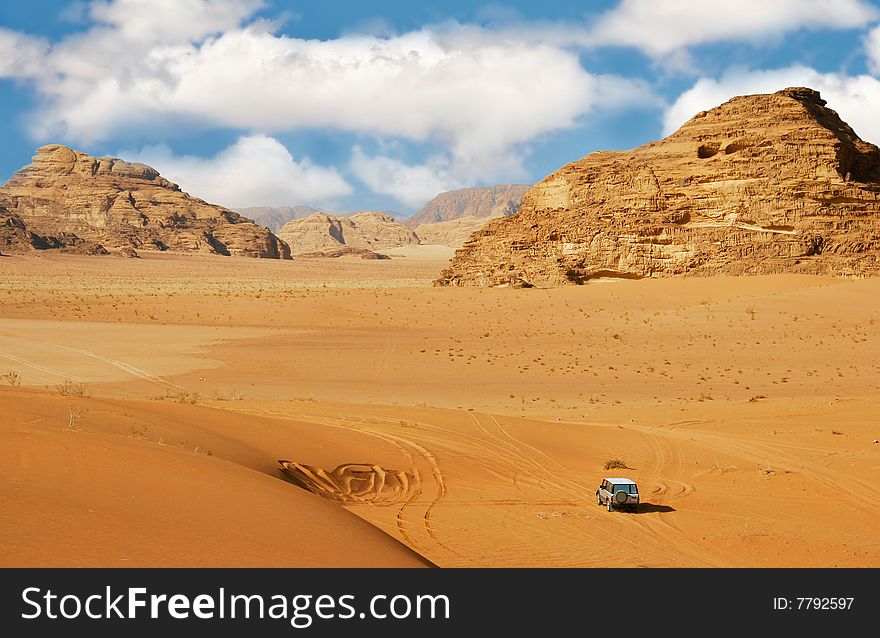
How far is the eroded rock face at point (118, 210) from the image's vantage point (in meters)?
126

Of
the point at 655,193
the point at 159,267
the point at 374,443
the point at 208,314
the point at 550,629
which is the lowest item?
the point at 550,629

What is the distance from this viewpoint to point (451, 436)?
1427 centimetres

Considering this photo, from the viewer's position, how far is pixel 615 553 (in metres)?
8.27

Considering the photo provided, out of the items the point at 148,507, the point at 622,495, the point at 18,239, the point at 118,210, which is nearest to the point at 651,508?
the point at 622,495

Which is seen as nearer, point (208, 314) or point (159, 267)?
point (208, 314)

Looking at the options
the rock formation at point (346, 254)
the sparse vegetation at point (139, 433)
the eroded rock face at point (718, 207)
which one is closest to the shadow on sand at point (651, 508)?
the sparse vegetation at point (139, 433)

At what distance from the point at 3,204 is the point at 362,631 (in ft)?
491

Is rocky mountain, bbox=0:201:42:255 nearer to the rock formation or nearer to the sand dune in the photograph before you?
the rock formation

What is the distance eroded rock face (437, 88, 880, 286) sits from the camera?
4556 cm

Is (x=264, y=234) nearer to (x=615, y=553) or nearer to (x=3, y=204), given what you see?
(x=3, y=204)

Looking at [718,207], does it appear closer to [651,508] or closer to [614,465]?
[614,465]

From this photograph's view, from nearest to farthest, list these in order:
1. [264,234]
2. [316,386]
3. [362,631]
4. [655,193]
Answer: [362,631]
[316,386]
[655,193]
[264,234]

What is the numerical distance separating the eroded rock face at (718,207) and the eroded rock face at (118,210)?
85536 mm

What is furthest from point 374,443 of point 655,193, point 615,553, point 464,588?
point 655,193
